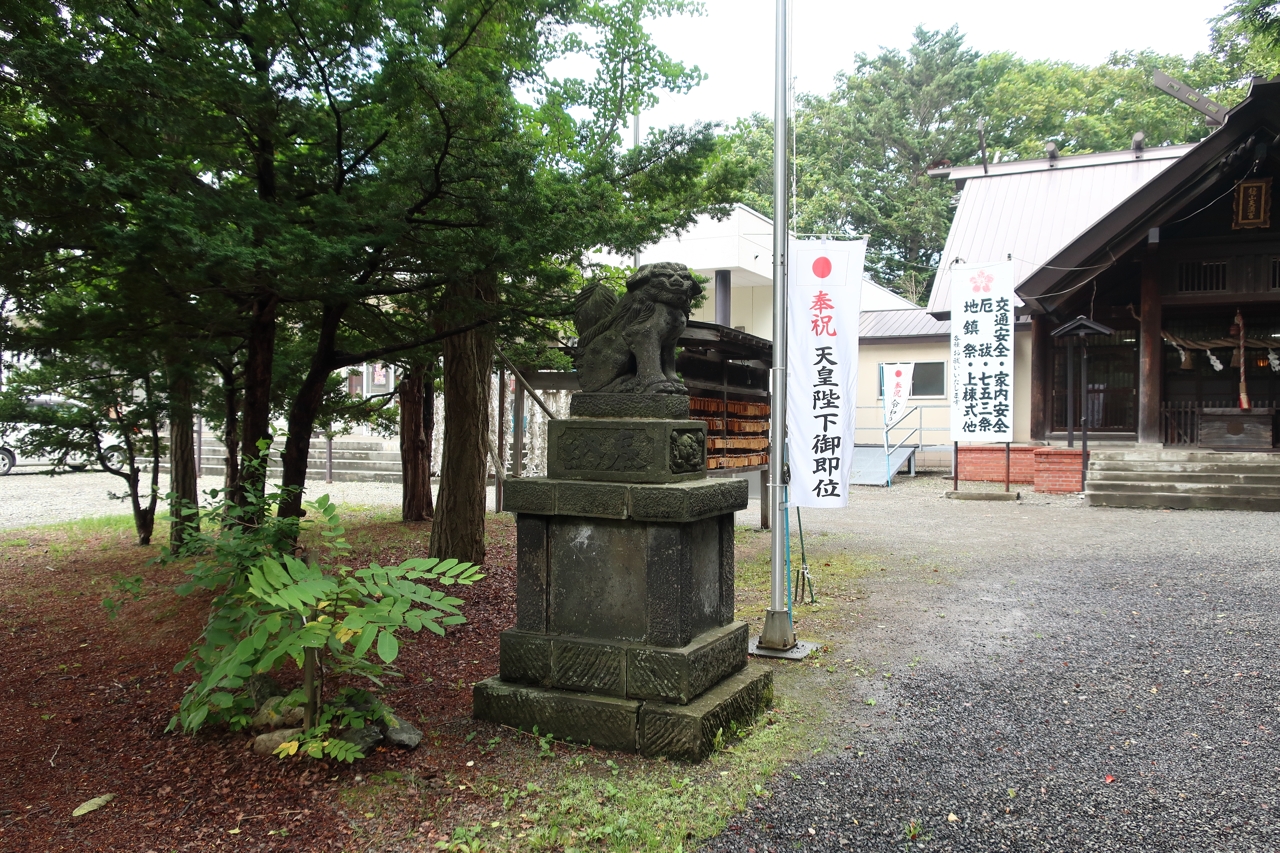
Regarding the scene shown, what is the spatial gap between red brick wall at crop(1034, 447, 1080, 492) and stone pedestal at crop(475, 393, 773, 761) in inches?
540

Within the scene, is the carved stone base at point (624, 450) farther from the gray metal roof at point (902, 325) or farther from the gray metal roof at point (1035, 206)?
the gray metal roof at point (902, 325)

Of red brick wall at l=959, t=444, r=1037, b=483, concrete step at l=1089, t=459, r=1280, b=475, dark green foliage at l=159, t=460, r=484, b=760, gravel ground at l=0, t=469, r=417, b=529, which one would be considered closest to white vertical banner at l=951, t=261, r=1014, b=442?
concrete step at l=1089, t=459, r=1280, b=475

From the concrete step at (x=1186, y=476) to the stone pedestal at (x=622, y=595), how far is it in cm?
1258

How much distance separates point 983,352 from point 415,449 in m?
9.64

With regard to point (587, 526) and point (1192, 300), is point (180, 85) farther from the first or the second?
point (1192, 300)

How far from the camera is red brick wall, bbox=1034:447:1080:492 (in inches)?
632

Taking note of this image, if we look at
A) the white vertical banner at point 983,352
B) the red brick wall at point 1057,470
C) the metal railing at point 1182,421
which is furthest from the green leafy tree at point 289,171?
the metal railing at point 1182,421

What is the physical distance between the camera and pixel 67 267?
211 inches

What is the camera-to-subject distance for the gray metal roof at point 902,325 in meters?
22.8

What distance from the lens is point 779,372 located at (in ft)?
19.5

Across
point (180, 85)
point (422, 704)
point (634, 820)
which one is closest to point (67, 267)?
point (180, 85)

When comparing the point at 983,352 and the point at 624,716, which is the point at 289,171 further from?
the point at 983,352

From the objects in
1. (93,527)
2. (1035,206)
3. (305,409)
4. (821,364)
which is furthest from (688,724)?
(1035,206)

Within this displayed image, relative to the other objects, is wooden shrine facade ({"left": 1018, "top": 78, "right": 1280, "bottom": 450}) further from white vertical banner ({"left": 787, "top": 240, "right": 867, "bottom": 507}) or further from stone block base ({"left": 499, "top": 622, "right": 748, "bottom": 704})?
stone block base ({"left": 499, "top": 622, "right": 748, "bottom": 704})
